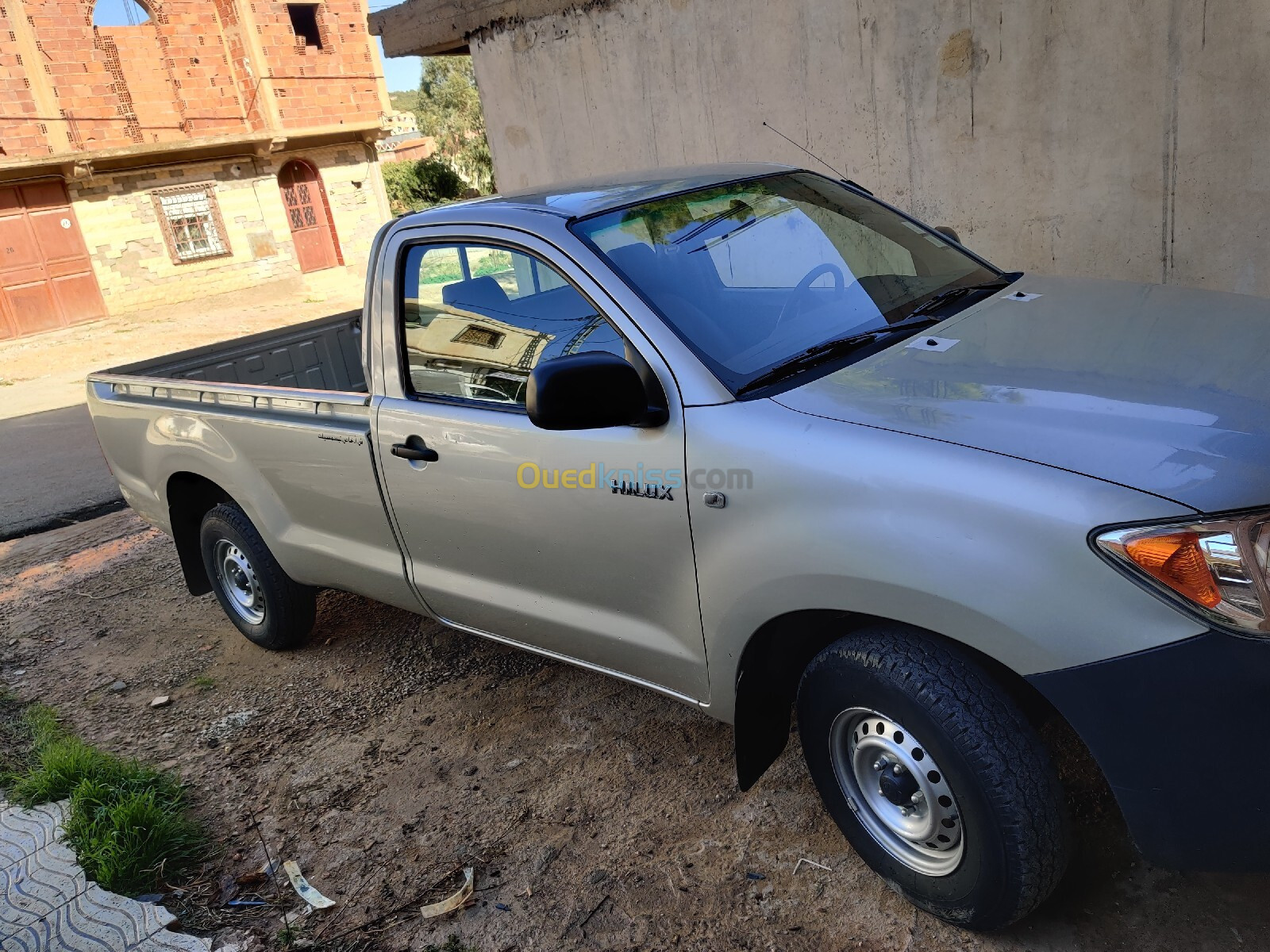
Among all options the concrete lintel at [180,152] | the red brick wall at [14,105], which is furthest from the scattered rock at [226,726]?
the red brick wall at [14,105]

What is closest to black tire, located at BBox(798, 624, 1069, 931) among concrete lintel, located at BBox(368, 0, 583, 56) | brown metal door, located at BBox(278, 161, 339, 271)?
concrete lintel, located at BBox(368, 0, 583, 56)

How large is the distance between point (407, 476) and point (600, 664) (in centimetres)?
91

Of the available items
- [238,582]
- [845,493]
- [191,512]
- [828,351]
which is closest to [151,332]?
[191,512]

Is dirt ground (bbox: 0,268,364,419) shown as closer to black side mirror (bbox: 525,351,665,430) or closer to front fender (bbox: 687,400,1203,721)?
black side mirror (bbox: 525,351,665,430)

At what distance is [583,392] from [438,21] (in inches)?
259

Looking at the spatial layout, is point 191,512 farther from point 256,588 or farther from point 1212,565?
point 1212,565

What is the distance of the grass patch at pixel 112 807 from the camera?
3.10 metres

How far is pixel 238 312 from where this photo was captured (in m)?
21.1

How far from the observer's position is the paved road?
7.18m

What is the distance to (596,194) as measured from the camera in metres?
3.19

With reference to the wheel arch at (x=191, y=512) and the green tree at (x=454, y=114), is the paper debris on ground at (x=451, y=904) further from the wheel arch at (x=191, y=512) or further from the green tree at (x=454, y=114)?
the green tree at (x=454, y=114)

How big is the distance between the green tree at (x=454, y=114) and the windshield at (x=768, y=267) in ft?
113

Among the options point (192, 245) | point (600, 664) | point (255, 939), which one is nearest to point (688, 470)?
point (600, 664)

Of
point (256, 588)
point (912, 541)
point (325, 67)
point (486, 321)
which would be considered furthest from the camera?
point (325, 67)
